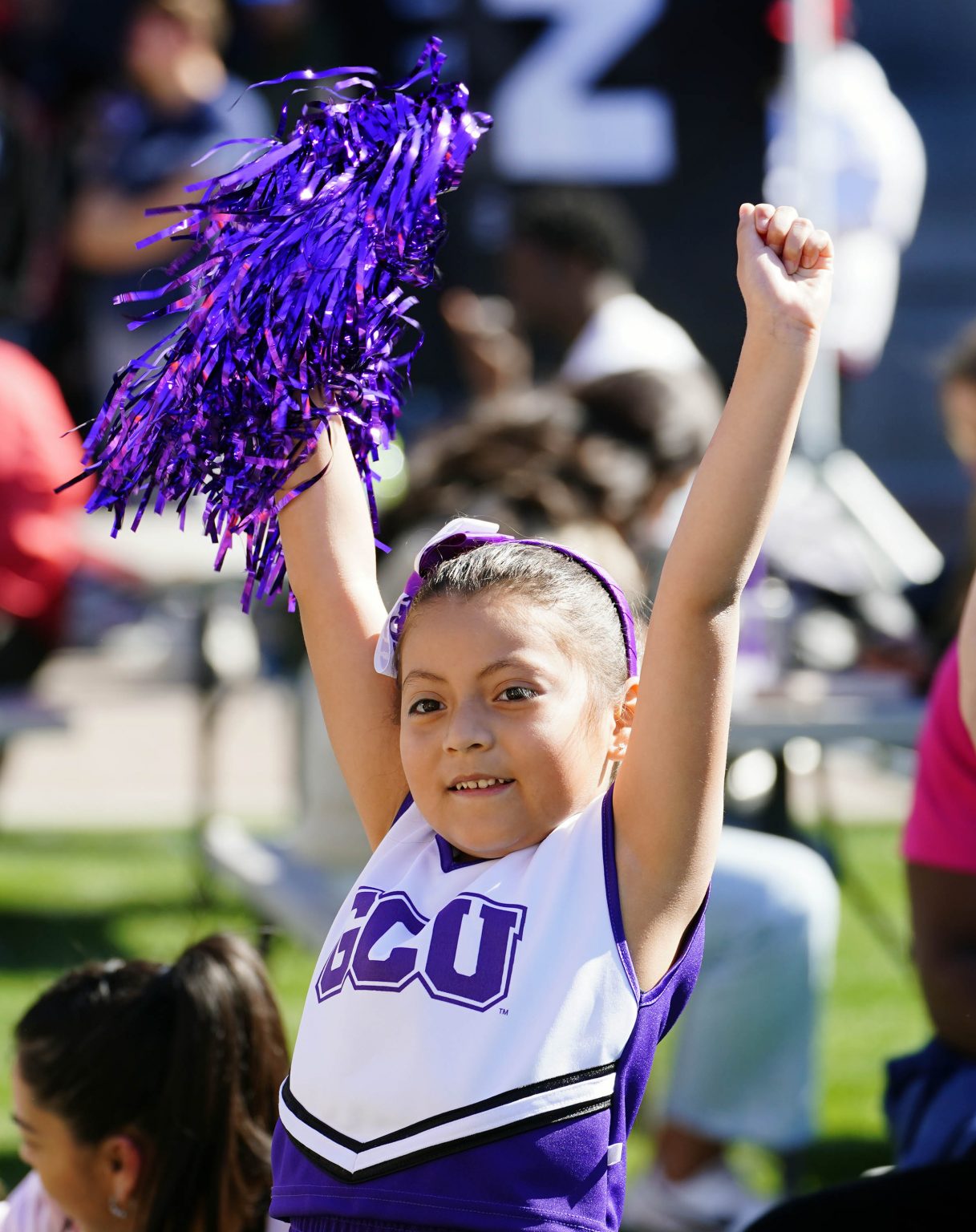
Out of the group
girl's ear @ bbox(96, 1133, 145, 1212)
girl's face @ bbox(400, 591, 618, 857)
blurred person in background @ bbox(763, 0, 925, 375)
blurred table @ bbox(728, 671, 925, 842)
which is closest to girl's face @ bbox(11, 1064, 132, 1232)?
girl's ear @ bbox(96, 1133, 145, 1212)

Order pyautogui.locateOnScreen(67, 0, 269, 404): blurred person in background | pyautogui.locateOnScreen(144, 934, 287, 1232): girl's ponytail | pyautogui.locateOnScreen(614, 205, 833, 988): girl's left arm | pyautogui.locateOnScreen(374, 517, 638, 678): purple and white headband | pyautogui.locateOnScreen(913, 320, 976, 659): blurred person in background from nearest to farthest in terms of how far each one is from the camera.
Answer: pyautogui.locateOnScreen(614, 205, 833, 988): girl's left arm, pyautogui.locateOnScreen(374, 517, 638, 678): purple and white headband, pyautogui.locateOnScreen(144, 934, 287, 1232): girl's ponytail, pyautogui.locateOnScreen(913, 320, 976, 659): blurred person in background, pyautogui.locateOnScreen(67, 0, 269, 404): blurred person in background

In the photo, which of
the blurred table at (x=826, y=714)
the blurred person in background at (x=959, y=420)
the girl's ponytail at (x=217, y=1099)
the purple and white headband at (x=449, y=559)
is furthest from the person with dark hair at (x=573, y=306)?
the purple and white headband at (x=449, y=559)

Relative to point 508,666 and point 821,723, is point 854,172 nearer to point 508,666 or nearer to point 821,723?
point 821,723

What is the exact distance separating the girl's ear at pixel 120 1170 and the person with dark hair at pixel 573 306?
3079 millimetres

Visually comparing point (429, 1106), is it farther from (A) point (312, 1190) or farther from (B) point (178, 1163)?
(B) point (178, 1163)

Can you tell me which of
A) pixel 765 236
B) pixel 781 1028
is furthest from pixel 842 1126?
pixel 765 236

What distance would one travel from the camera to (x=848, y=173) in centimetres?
600

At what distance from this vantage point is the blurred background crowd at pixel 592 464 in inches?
123

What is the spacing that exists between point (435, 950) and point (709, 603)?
37 cm

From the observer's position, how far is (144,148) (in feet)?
23.1

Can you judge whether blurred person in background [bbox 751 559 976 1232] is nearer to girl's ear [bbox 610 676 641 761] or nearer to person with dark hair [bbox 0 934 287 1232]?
girl's ear [bbox 610 676 641 761]

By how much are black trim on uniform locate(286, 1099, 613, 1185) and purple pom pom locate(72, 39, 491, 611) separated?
52cm

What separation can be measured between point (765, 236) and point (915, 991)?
3.38m

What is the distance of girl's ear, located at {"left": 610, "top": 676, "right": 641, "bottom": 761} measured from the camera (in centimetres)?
160
